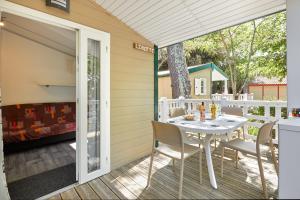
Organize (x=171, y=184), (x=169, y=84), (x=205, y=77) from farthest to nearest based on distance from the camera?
(x=205, y=77) < (x=169, y=84) < (x=171, y=184)

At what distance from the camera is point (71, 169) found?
289 centimetres

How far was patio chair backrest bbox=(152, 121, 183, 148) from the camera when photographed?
1.97 meters

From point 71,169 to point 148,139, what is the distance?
147 centimetres

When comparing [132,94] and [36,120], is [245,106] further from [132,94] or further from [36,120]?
[36,120]

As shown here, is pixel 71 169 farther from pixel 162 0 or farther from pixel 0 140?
pixel 162 0

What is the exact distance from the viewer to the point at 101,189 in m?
2.30

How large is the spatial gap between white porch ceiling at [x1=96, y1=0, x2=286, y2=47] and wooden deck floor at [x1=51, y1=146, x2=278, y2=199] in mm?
2270

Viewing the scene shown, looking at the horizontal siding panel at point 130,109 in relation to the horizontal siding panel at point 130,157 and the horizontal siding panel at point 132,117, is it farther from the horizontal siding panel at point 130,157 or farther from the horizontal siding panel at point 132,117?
the horizontal siding panel at point 130,157

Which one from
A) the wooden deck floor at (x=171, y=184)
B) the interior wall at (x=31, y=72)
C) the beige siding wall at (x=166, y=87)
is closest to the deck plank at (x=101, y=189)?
the wooden deck floor at (x=171, y=184)

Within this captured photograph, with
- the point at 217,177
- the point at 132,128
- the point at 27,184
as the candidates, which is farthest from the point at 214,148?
the point at 27,184

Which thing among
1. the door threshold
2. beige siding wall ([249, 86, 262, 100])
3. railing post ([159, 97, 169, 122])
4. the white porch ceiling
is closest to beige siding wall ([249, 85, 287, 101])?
beige siding wall ([249, 86, 262, 100])

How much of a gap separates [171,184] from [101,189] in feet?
3.09

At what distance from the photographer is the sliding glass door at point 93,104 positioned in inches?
95.6

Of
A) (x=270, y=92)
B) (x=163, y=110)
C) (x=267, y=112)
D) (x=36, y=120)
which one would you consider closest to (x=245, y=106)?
(x=267, y=112)
